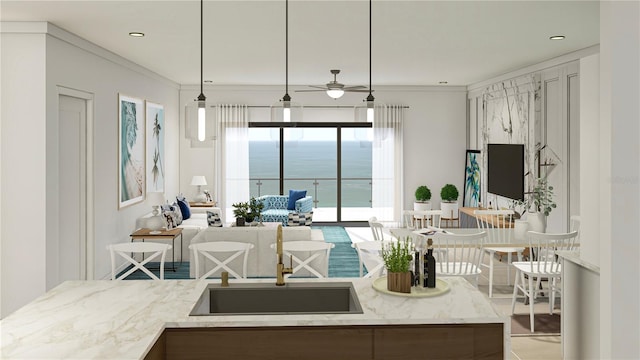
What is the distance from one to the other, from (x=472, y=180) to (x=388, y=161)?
1.60 meters

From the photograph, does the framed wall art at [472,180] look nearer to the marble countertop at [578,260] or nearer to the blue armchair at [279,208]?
the blue armchair at [279,208]

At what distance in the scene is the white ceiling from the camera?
4574 mm

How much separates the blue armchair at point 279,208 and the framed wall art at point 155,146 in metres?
1.84

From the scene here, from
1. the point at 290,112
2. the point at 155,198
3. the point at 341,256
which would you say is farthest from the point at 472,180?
the point at 290,112

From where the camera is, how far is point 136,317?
8.35 feet

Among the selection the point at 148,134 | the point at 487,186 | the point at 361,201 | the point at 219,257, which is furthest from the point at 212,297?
the point at 361,201

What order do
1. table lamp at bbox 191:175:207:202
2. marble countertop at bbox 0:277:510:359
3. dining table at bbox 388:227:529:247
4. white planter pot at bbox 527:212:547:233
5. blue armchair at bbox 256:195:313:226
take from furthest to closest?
table lamp at bbox 191:175:207:202
blue armchair at bbox 256:195:313:226
white planter pot at bbox 527:212:547:233
dining table at bbox 388:227:529:247
marble countertop at bbox 0:277:510:359

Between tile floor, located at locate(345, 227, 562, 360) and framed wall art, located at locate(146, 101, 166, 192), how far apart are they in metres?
5.05

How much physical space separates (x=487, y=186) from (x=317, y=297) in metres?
7.09

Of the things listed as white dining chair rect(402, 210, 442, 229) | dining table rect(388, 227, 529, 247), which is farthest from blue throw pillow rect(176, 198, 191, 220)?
dining table rect(388, 227, 529, 247)

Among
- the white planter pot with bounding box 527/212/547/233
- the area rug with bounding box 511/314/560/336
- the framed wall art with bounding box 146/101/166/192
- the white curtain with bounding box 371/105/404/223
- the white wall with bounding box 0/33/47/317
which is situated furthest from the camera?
the white curtain with bounding box 371/105/404/223

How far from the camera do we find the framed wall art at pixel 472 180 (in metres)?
10.3

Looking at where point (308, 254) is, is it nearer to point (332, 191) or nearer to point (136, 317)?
point (136, 317)

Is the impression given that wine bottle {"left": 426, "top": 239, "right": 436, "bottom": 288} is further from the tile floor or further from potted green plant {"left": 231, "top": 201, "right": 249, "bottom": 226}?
potted green plant {"left": 231, "top": 201, "right": 249, "bottom": 226}
